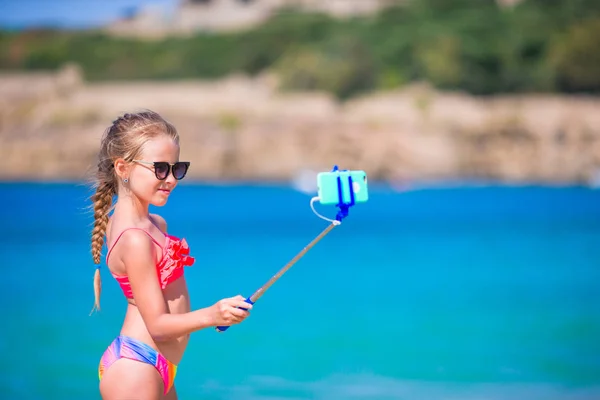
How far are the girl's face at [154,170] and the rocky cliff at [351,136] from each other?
133 ft

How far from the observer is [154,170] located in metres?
2.49

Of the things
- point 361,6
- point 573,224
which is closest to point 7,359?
point 573,224

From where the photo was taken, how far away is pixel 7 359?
788cm

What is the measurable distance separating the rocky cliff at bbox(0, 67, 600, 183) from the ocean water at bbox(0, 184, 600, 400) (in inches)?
890

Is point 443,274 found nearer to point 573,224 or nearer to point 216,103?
point 573,224

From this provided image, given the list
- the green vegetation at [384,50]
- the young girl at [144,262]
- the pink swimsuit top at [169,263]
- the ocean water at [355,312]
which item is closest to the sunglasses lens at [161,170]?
the young girl at [144,262]

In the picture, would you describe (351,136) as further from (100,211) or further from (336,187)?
(336,187)

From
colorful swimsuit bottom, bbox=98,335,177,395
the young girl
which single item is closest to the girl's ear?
the young girl

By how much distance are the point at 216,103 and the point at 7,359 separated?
4446 cm

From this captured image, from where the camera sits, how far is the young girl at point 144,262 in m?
2.40

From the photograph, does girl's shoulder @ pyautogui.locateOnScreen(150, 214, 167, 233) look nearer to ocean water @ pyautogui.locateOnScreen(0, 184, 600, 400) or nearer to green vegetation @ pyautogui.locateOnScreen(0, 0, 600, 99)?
ocean water @ pyautogui.locateOnScreen(0, 184, 600, 400)

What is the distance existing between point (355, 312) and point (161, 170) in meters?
7.83

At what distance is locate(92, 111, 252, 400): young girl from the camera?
2.40 m

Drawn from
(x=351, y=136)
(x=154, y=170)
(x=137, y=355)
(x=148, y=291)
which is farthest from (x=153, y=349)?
(x=351, y=136)
